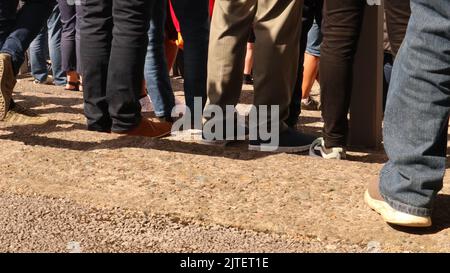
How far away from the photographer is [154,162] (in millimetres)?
3033

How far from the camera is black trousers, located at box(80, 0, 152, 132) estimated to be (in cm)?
355

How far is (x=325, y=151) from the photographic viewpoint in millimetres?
3439

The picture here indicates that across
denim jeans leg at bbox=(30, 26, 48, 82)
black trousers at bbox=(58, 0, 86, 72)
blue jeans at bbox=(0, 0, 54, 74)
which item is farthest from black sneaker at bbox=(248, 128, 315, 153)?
denim jeans leg at bbox=(30, 26, 48, 82)

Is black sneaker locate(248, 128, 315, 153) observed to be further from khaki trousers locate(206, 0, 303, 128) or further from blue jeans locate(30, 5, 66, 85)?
blue jeans locate(30, 5, 66, 85)

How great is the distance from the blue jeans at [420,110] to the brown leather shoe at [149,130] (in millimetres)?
1765

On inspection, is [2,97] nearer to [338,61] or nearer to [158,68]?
[158,68]

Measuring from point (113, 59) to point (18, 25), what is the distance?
875 mm

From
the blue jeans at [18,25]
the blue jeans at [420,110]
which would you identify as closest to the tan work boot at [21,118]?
the blue jeans at [18,25]

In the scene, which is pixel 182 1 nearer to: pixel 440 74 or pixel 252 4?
pixel 252 4

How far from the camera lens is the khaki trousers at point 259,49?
335 cm

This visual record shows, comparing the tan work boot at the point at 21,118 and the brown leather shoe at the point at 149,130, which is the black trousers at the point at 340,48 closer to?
the brown leather shoe at the point at 149,130

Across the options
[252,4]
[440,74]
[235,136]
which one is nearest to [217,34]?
[252,4]

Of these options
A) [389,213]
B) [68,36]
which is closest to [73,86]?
[68,36]
